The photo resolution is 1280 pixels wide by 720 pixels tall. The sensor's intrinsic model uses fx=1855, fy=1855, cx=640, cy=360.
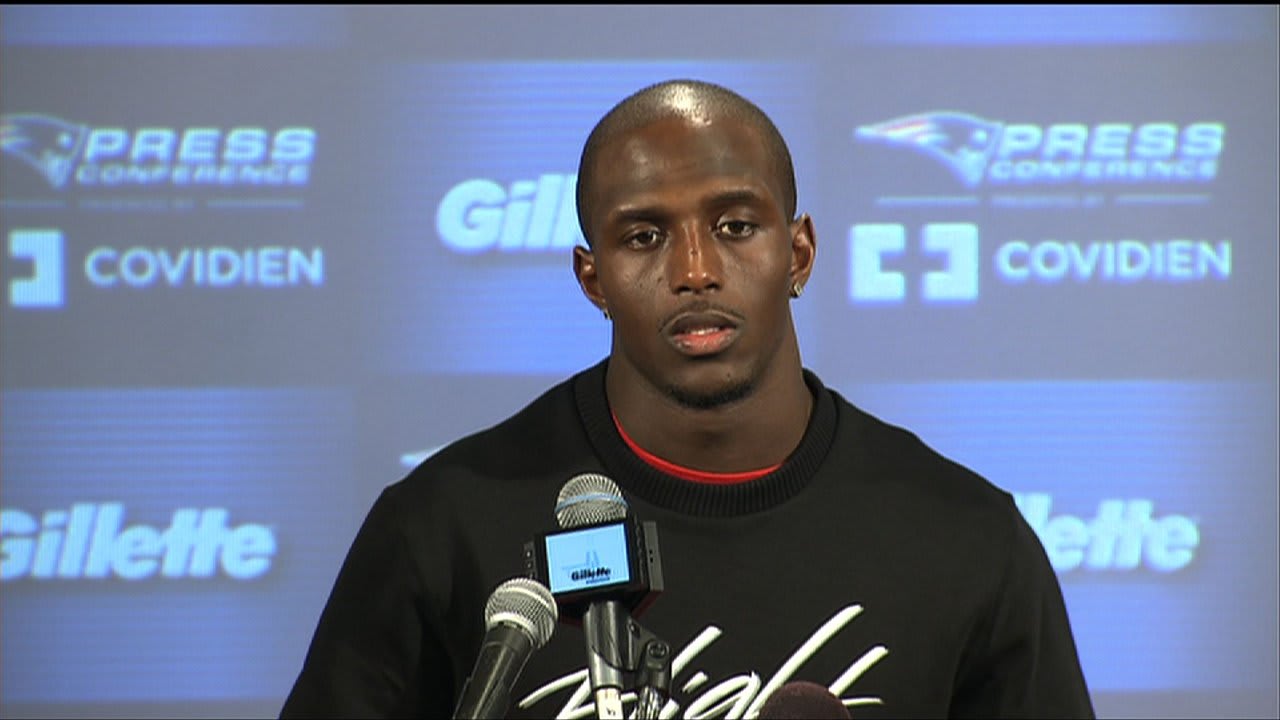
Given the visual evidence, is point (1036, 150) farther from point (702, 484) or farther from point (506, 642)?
point (506, 642)

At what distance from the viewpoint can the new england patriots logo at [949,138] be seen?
184 inches

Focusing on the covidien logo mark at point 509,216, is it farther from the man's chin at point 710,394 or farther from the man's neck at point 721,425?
the man's chin at point 710,394

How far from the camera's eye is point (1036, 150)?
4.68 metres

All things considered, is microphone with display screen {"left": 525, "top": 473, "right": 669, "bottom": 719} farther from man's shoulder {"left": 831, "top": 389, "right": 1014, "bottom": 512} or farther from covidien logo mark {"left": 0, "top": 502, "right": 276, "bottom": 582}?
covidien logo mark {"left": 0, "top": 502, "right": 276, "bottom": 582}

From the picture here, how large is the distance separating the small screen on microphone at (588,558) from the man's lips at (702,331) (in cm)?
59

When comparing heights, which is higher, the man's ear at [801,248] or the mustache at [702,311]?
the man's ear at [801,248]

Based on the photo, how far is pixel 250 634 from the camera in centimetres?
462

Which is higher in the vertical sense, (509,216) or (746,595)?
(509,216)

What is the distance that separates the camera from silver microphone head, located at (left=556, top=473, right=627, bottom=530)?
1.80 metres

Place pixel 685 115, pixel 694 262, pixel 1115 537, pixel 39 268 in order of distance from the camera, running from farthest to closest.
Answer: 1. pixel 39 268
2. pixel 1115 537
3. pixel 685 115
4. pixel 694 262

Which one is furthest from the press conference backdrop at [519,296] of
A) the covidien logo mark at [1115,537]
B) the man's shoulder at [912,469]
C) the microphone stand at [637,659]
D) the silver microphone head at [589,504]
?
the microphone stand at [637,659]

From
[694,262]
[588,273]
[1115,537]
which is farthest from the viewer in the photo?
[1115,537]

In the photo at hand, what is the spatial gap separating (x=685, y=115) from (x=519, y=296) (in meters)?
2.31

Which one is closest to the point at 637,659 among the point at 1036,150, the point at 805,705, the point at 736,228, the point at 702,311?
the point at 805,705
